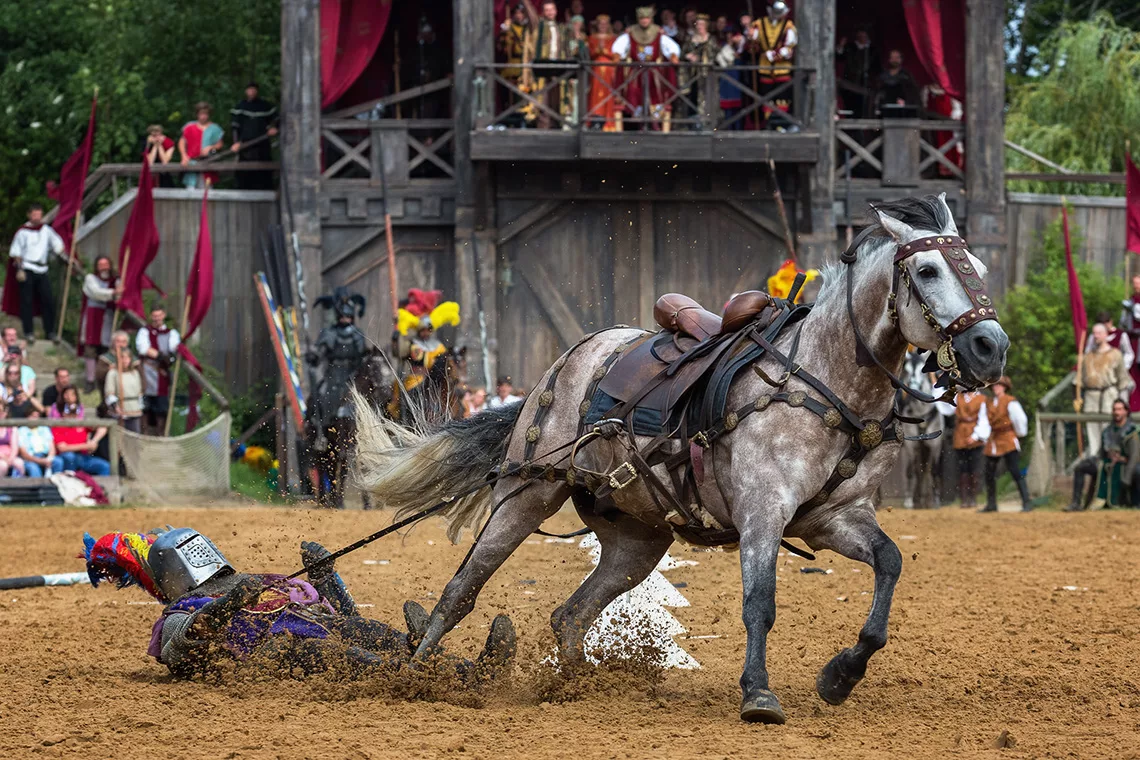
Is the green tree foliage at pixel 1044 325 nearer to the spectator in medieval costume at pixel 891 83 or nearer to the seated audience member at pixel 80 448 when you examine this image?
the spectator in medieval costume at pixel 891 83

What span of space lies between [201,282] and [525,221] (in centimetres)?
398

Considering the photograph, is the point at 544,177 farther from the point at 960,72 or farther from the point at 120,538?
the point at 120,538

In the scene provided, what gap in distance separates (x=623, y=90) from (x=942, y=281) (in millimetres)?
14244

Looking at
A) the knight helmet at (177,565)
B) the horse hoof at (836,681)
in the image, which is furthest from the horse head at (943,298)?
the knight helmet at (177,565)

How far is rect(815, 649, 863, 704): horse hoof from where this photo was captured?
21.1 feet

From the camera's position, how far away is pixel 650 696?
6.85 meters

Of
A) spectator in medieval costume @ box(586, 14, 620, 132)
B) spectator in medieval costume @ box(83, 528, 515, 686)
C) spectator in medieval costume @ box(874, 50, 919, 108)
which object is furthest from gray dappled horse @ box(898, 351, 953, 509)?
spectator in medieval costume @ box(83, 528, 515, 686)

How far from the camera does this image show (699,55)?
19406mm

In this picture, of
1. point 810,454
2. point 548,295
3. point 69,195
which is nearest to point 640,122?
point 548,295

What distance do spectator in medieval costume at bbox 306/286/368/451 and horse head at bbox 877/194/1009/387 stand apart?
431 inches

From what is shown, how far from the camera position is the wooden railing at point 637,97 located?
18.9 metres

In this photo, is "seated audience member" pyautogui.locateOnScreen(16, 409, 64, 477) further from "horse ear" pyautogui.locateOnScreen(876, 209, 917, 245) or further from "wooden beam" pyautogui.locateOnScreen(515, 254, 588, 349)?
"horse ear" pyautogui.locateOnScreen(876, 209, 917, 245)

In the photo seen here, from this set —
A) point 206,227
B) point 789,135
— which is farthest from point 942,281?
point 206,227

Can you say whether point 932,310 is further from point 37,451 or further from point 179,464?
point 37,451
